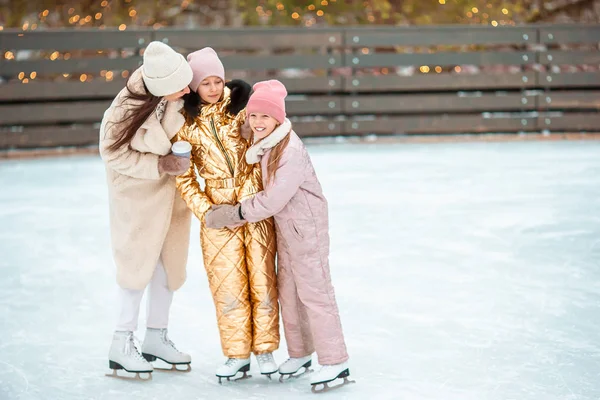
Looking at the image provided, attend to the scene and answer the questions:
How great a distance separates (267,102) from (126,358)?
0.95 m

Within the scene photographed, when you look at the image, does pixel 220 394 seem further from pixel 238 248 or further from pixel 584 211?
pixel 584 211

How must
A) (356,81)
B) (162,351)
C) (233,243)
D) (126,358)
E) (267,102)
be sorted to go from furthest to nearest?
(356,81) → (162,351) → (126,358) → (233,243) → (267,102)

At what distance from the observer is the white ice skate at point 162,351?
3096 millimetres

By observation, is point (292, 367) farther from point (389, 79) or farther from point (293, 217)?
point (389, 79)

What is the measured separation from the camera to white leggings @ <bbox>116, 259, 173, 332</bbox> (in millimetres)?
3066

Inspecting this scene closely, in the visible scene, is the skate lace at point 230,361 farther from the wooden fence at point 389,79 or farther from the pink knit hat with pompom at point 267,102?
the wooden fence at point 389,79

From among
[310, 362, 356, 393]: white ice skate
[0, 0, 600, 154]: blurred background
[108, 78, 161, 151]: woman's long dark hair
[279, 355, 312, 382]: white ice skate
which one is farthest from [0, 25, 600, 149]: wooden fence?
[310, 362, 356, 393]: white ice skate

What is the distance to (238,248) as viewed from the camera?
2.91m

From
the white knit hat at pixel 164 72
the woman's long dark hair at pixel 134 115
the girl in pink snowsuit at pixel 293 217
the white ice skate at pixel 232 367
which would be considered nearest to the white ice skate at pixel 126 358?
the white ice skate at pixel 232 367

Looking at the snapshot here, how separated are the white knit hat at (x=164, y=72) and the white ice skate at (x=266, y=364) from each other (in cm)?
88

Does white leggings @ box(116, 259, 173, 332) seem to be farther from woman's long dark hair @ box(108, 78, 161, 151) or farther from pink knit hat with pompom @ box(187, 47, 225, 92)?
pink knit hat with pompom @ box(187, 47, 225, 92)

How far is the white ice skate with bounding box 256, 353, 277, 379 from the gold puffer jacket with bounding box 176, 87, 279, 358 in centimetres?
2

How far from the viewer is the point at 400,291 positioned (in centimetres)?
398


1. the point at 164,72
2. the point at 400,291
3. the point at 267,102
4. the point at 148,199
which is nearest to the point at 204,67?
the point at 164,72
